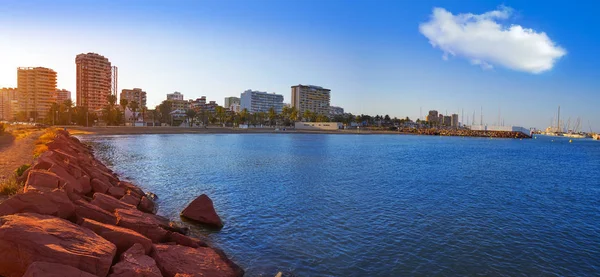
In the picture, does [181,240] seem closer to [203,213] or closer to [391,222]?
[203,213]

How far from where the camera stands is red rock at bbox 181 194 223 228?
15.7 m

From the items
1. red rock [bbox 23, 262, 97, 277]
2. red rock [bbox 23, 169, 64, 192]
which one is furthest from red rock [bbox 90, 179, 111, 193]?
red rock [bbox 23, 262, 97, 277]

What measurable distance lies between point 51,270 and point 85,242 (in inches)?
68.0

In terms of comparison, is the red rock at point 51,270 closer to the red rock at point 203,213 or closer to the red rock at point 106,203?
the red rock at point 106,203

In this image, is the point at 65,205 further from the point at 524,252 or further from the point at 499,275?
the point at 524,252

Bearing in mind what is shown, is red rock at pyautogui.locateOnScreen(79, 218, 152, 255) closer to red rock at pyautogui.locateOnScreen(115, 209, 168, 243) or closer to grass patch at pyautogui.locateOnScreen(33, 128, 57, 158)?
red rock at pyautogui.locateOnScreen(115, 209, 168, 243)

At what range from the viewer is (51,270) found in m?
6.16

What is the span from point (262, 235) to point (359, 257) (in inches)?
169

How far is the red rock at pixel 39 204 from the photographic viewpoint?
8906 millimetres

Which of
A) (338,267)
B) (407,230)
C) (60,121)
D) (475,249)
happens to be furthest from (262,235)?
(60,121)

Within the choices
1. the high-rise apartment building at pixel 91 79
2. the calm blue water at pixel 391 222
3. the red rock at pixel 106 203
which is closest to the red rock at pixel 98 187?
the calm blue water at pixel 391 222

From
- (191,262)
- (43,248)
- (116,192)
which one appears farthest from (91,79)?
(43,248)

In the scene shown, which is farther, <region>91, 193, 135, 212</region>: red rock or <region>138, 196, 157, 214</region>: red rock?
<region>138, 196, 157, 214</region>: red rock

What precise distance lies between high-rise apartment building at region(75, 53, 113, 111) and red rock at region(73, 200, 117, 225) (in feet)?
675
